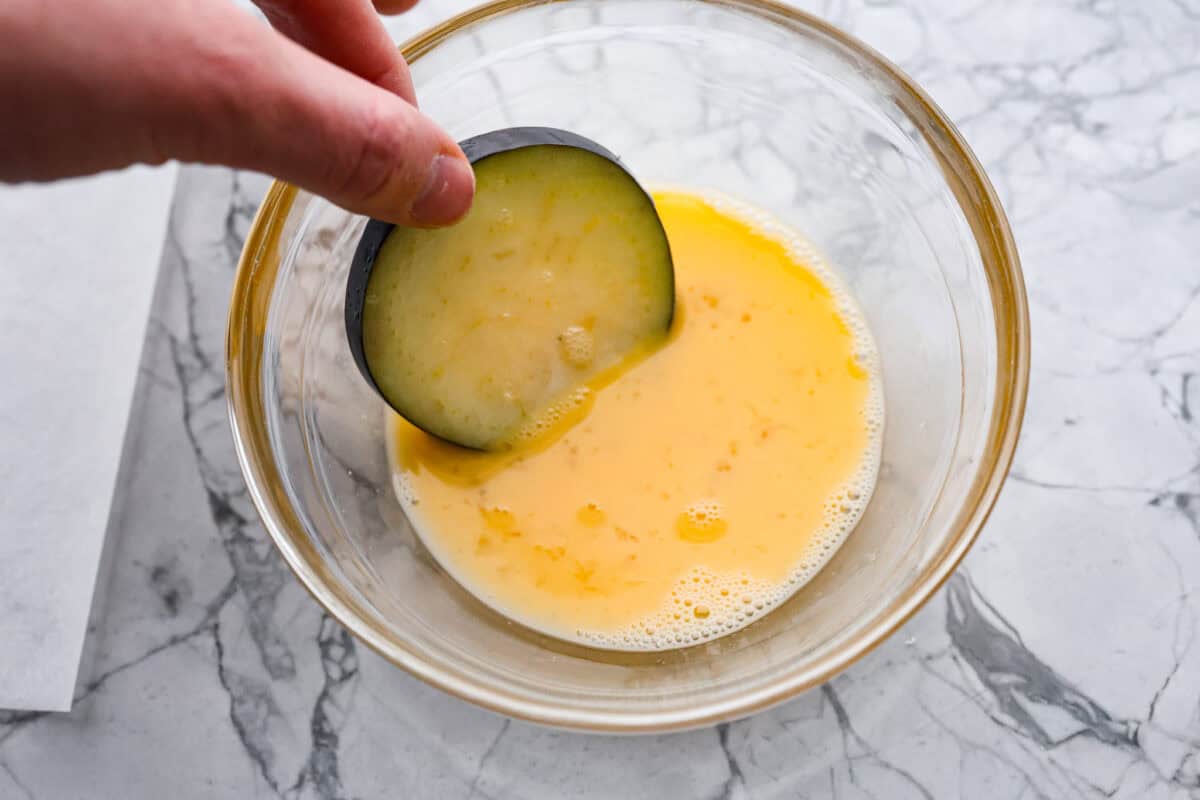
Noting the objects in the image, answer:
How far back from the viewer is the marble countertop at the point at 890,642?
3.80 ft

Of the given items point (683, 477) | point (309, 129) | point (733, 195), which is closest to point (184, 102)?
point (309, 129)

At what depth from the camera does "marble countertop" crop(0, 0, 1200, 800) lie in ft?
3.80

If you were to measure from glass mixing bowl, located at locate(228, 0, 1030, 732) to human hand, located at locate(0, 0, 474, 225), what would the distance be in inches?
13.7

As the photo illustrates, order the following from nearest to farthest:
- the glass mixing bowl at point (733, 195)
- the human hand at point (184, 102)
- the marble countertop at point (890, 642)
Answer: the human hand at point (184, 102)
the glass mixing bowl at point (733, 195)
the marble countertop at point (890, 642)

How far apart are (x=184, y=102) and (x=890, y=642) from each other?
89cm

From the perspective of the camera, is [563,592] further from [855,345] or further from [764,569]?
[855,345]

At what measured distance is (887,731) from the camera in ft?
3.83

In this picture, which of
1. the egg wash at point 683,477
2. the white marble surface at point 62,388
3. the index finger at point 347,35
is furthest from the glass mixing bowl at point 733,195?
the white marble surface at point 62,388

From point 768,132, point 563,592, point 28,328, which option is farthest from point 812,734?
point 28,328

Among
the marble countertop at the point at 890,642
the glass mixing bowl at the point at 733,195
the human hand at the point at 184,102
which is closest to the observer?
the human hand at the point at 184,102

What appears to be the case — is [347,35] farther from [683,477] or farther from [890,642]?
[890,642]

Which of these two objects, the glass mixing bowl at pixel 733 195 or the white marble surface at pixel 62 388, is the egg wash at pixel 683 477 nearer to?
the glass mixing bowl at pixel 733 195

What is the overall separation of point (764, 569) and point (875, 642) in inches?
9.9

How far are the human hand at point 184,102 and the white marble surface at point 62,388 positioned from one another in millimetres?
602
